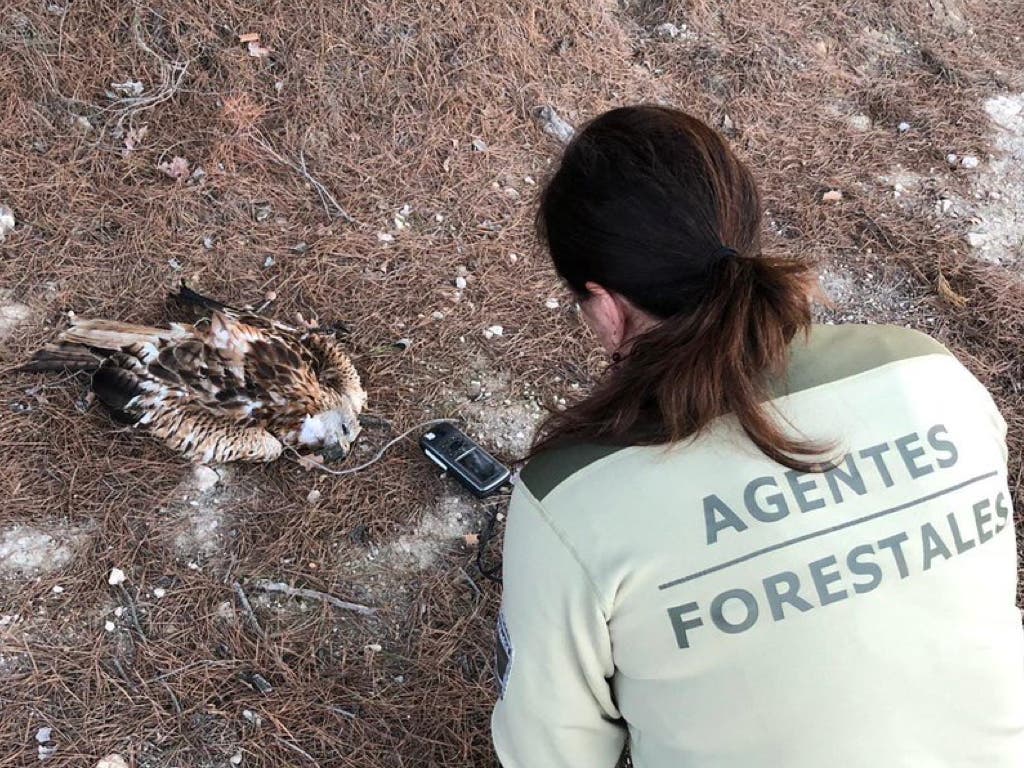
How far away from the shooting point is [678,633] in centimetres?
A: 155

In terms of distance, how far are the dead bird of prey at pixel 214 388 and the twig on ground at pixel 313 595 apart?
573 millimetres

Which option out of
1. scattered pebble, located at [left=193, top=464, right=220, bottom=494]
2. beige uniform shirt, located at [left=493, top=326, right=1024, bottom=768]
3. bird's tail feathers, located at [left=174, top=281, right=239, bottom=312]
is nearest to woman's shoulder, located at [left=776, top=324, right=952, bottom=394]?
beige uniform shirt, located at [left=493, top=326, right=1024, bottom=768]

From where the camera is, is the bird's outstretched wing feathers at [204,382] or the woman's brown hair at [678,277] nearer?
the woman's brown hair at [678,277]

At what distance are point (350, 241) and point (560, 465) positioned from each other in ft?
9.47

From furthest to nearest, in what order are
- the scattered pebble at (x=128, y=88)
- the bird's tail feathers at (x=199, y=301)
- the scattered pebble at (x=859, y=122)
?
the scattered pebble at (x=859, y=122) → the scattered pebble at (x=128, y=88) → the bird's tail feathers at (x=199, y=301)

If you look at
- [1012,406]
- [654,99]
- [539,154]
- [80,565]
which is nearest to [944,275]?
[1012,406]

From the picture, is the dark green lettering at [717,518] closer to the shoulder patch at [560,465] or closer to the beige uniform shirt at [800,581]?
the beige uniform shirt at [800,581]

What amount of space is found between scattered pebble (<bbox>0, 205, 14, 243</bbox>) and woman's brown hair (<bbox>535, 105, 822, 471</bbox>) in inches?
135

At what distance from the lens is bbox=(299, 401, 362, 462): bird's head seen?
3508 mm

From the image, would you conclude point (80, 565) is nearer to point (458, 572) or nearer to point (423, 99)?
point (458, 572)

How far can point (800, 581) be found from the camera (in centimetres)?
152

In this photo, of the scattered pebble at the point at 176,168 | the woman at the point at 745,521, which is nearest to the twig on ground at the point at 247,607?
the woman at the point at 745,521

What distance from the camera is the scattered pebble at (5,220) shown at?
12.9 feet

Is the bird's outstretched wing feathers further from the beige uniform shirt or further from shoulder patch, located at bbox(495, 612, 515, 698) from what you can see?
the beige uniform shirt
